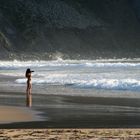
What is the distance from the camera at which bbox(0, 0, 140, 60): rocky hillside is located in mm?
102688

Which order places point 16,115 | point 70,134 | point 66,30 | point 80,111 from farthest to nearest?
point 66,30
point 80,111
point 16,115
point 70,134

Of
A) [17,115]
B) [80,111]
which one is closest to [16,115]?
[17,115]

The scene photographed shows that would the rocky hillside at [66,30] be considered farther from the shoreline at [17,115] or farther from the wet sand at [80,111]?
the shoreline at [17,115]

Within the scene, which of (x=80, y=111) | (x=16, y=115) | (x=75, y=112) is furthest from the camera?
(x=80, y=111)

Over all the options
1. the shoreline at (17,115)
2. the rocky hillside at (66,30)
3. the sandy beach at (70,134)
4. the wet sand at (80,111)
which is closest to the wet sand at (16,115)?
the shoreline at (17,115)

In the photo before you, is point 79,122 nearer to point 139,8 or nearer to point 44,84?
point 44,84

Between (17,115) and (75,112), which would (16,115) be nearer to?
(17,115)

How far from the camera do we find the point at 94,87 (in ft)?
92.5

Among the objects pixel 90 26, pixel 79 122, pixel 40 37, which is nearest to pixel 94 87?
pixel 79 122

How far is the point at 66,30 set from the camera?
112875 mm

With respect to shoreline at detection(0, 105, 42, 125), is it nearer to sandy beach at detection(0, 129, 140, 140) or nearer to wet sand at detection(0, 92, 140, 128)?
wet sand at detection(0, 92, 140, 128)

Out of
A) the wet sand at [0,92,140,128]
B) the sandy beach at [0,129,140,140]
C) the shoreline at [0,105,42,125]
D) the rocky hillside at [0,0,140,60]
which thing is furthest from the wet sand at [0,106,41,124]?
the rocky hillside at [0,0,140,60]

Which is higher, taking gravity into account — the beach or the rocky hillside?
the rocky hillside

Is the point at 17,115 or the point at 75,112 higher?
the point at 75,112
